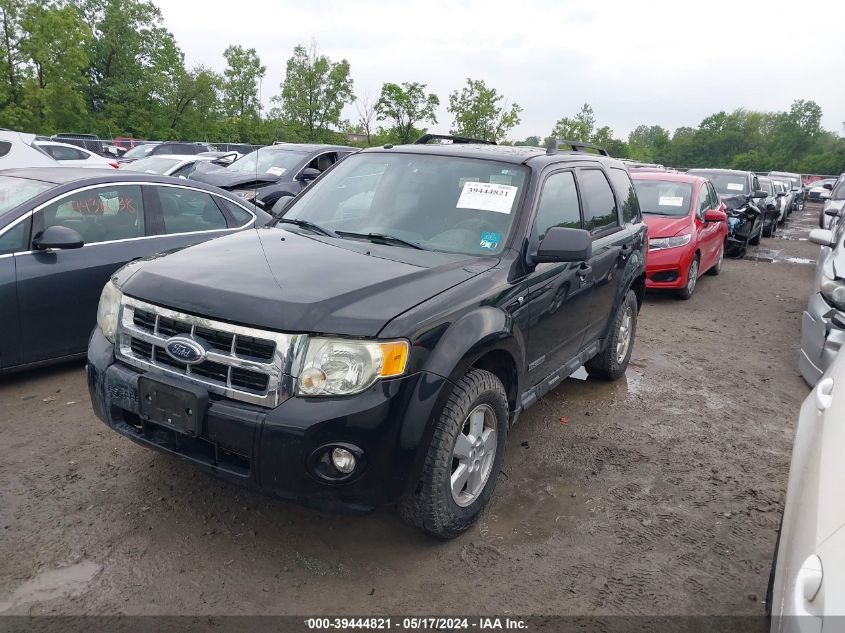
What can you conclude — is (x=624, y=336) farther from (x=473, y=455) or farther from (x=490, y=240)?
(x=473, y=455)

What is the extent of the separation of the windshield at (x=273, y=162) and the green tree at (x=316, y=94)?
19.0 m

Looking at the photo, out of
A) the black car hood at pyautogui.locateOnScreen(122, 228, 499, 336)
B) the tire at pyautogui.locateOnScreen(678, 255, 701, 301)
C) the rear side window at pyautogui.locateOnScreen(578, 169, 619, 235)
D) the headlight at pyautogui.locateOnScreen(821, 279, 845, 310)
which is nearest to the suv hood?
the tire at pyautogui.locateOnScreen(678, 255, 701, 301)

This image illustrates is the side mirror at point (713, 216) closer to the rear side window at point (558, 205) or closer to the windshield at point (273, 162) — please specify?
the rear side window at point (558, 205)

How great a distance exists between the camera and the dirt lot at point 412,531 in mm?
2766

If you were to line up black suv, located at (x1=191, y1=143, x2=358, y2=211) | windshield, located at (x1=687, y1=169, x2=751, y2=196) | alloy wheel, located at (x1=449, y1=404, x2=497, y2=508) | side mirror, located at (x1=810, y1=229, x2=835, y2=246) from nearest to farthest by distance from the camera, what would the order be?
1. alloy wheel, located at (x1=449, y1=404, x2=497, y2=508)
2. side mirror, located at (x1=810, y1=229, x2=835, y2=246)
3. black suv, located at (x1=191, y1=143, x2=358, y2=211)
4. windshield, located at (x1=687, y1=169, x2=751, y2=196)

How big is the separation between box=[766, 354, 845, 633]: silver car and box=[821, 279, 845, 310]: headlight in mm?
2942

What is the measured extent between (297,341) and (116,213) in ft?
10.9

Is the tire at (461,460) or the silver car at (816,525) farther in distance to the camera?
the tire at (461,460)

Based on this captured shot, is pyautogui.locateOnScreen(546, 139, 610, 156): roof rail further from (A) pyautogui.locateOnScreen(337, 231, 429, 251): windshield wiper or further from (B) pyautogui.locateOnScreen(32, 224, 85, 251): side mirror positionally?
(B) pyautogui.locateOnScreen(32, 224, 85, 251): side mirror

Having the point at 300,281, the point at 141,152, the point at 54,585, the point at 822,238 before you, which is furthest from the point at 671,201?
the point at 141,152

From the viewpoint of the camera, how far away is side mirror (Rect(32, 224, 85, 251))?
4496 millimetres

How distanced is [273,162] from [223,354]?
29.0ft

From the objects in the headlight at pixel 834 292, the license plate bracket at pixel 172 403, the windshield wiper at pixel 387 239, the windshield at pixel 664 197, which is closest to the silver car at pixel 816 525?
the windshield wiper at pixel 387 239

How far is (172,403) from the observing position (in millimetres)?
2701
